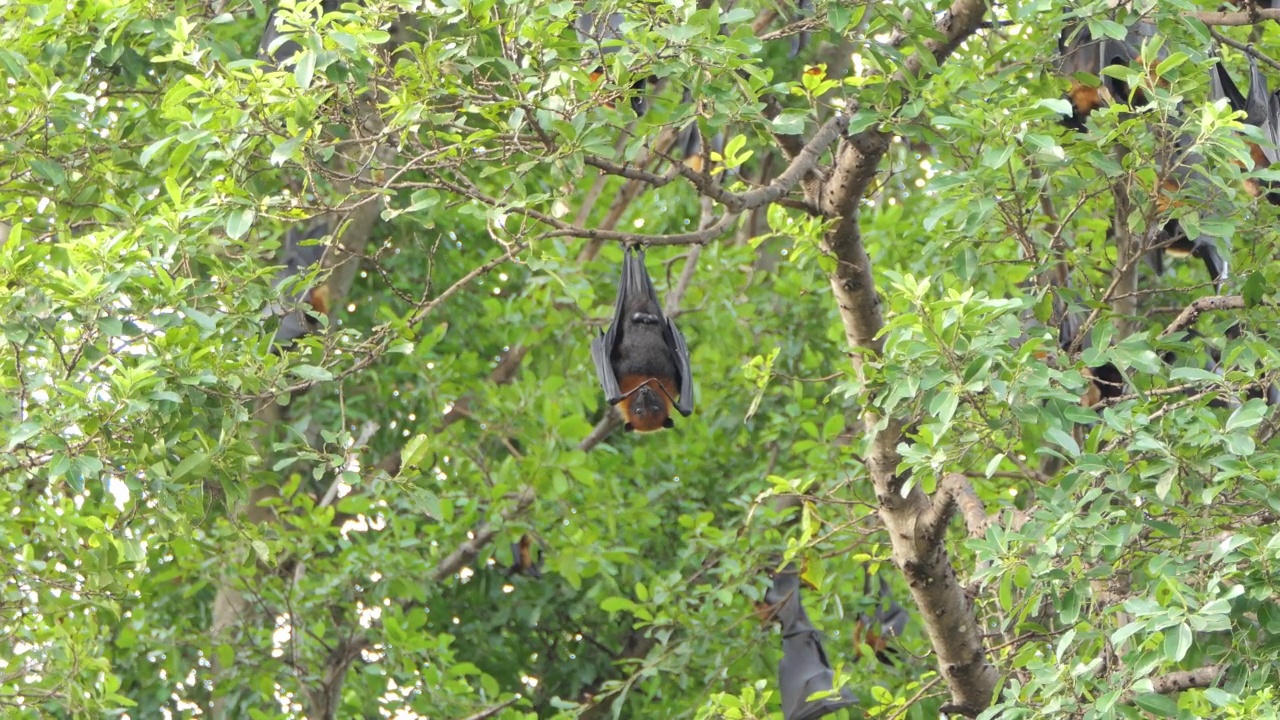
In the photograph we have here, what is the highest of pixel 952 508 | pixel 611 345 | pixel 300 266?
pixel 300 266

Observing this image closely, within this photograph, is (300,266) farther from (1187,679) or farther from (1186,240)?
(1187,679)

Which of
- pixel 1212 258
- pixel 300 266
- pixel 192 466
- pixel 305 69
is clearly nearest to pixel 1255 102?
pixel 1212 258

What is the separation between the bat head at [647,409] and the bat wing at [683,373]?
437 mm

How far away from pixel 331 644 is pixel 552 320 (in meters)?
2.22

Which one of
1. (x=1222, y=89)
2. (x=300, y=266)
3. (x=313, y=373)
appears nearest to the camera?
(x=313, y=373)

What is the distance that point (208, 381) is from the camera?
434 centimetres

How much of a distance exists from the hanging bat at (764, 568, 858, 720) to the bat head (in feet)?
3.49

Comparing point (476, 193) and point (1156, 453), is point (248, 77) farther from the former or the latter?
point (1156, 453)

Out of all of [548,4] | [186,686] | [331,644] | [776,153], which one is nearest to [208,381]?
[548,4]

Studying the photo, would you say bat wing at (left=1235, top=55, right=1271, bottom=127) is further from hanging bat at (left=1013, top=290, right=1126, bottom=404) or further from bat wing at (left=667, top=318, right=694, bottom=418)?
bat wing at (left=667, top=318, right=694, bottom=418)

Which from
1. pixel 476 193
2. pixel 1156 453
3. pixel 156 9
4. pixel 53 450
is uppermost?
pixel 156 9

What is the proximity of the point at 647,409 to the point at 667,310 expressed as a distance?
1.40 m

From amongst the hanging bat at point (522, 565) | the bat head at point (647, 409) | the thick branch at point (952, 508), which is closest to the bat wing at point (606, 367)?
the bat head at point (647, 409)

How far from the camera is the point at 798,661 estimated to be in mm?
7375
